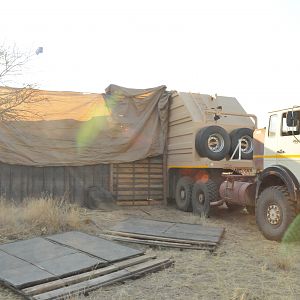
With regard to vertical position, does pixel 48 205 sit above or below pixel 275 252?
above

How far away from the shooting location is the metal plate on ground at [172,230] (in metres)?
8.25

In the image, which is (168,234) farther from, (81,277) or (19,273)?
(19,273)

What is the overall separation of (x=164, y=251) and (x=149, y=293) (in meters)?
2.30

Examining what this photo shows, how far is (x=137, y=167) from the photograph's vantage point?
14188 millimetres

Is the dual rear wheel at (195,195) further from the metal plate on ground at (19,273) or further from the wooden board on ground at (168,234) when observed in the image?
the metal plate on ground at (19,273)

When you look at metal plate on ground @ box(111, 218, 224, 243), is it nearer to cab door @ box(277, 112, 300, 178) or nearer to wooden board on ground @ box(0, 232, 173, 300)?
wooden board on ground @ box(0, 232, 173, 300)

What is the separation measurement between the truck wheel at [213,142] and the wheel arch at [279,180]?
2.72 m

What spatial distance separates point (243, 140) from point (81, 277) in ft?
27.0

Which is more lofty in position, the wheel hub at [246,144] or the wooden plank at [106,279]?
the wheel hub at [246,144]

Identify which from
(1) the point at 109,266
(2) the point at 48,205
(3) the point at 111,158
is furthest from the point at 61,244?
(3) the point at 111,158

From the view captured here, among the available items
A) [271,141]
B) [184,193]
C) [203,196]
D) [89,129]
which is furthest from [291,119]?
[89,129]

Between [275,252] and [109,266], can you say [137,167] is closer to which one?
[275,252]

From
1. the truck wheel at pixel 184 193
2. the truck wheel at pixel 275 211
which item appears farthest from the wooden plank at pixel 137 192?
the truck wheel at pixel 275 211

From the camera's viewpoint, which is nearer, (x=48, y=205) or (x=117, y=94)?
(x=48, y=205)
